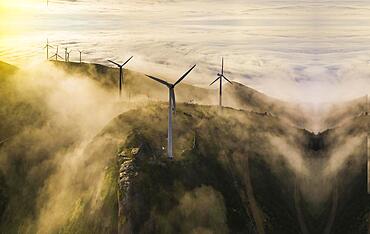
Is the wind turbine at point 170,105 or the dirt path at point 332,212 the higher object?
the wind turbine at point 170,105

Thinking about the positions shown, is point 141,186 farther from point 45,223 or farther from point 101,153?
point 45,223

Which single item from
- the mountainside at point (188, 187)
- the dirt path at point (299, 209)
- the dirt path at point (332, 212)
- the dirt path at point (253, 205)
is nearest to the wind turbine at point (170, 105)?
the mountainside at point (188, 187)

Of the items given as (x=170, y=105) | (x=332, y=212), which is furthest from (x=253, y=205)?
(x=170, y=105)

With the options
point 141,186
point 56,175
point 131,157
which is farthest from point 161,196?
point 56,175

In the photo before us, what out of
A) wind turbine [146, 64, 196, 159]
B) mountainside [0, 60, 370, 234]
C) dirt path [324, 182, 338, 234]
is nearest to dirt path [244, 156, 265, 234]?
mountainside [0, 60, 370, 234]

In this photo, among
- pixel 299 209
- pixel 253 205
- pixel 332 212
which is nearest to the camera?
pixel 332 212

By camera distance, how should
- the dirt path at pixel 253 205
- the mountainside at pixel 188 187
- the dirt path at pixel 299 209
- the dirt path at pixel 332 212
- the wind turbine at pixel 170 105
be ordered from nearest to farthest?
the mountainside at pixel 188 187
the wind turbine at pixel 170 105
the dirt path at pixel 332 212
the dirt path at pixel 253 205
the dirt path at pixel 299 209

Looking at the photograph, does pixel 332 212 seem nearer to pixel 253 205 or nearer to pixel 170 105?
pixel 253 205

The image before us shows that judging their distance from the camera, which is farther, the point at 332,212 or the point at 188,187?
the point at 332,212

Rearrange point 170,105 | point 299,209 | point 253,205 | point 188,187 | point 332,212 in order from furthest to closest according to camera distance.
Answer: point 299,209
point 253,205
point 332,212
point 188,187
point 170,105

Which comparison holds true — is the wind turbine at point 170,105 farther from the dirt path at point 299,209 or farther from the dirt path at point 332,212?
the dirt path at point 332,212

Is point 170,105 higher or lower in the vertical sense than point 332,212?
higher
